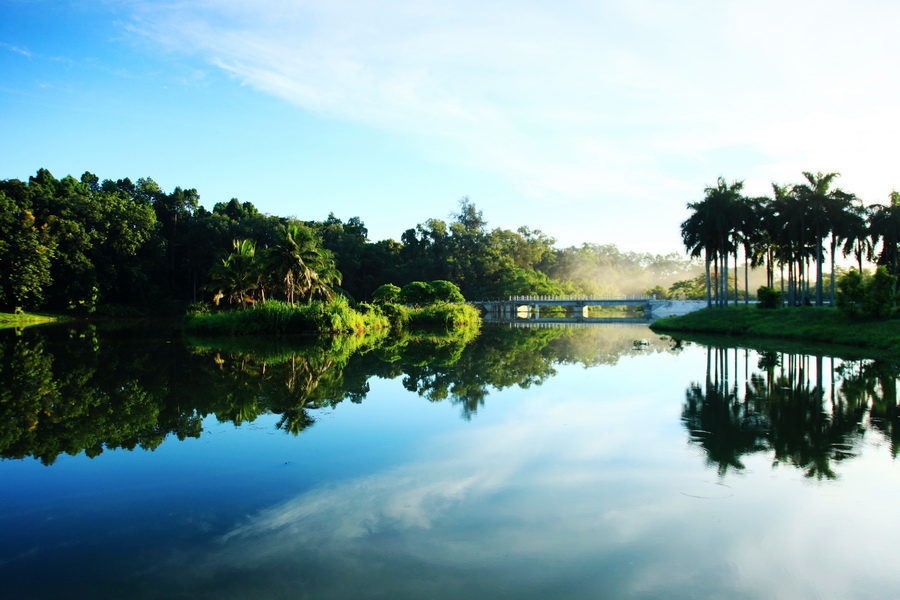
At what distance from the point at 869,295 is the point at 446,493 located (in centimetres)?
3087

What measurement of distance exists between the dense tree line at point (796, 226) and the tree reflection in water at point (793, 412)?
25081 millimetres

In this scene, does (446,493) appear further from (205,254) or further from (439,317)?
(205,254)

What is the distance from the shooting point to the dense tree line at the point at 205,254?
44750 mm

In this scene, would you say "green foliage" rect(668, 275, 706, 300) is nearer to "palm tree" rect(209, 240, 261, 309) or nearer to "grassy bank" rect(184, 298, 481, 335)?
"grassy bank" rect(184, 298, 481, 335)

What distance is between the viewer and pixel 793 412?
1191 centimetres

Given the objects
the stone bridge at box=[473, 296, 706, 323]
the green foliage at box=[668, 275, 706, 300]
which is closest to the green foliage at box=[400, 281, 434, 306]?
the stone bridge at box=[473, 296, 706, 323]

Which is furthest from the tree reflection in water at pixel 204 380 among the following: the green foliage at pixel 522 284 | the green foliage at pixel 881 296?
the green foliage at pixel 522 284

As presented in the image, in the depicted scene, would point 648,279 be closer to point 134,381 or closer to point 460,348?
point 460,348

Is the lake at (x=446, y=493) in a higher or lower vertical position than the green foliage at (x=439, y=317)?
lower

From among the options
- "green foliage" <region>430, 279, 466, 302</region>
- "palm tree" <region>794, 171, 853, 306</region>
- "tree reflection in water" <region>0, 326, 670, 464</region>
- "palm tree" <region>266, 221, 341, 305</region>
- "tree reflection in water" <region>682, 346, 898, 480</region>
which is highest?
"palm tree" <region>794, 171, 853, 306</region>

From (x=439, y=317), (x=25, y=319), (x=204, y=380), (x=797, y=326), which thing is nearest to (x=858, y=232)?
(x=797, y=326)

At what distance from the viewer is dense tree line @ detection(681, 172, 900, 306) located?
41.1m

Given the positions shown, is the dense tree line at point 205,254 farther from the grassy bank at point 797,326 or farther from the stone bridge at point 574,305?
the grassy bank at point 797,326

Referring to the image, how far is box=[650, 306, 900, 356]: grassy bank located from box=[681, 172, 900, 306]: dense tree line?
17.9 ft
